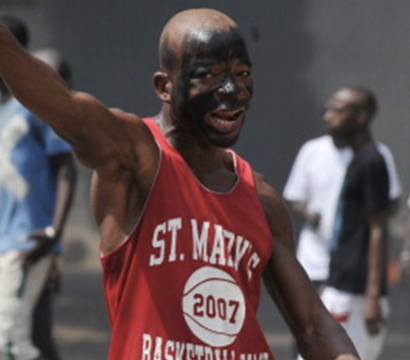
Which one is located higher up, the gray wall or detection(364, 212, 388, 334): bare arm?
the gray wall

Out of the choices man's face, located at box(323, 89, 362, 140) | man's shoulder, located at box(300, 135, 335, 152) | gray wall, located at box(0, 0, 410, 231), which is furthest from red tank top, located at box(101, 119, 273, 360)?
gray wall, located at box(0, 0, 410, 231)

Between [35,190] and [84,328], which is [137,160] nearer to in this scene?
[35,190]

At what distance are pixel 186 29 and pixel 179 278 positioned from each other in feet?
2.20

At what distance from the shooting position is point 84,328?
8.97m

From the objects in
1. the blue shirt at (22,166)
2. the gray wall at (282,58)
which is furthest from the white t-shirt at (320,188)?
the blue shirt at (22,166)

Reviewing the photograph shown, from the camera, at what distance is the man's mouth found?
13.1 feet

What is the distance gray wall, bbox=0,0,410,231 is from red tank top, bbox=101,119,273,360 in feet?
15.3

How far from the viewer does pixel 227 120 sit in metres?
4.02

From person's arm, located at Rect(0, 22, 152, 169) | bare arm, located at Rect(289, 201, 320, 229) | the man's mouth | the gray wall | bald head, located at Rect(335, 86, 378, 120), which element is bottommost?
person's arm, located at Rect(0, 22, 152, 169)

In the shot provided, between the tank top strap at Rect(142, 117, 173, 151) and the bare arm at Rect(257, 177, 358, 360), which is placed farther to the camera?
the bare arm at Rect(257, 177, 358, 360)

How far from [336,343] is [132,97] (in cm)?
477

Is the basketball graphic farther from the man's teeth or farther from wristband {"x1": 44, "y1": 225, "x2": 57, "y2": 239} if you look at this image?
wristband {"x1": 44, "y1": 225, "x2": 57, "y2": 239}

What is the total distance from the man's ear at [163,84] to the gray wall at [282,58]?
446 cm

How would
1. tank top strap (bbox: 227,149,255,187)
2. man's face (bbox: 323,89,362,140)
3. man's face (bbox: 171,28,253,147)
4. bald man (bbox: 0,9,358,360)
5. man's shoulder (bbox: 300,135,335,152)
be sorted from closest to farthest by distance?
bald man (bbox: 0,9,358,360) → man's face (bbox: 171,28,253,147) → tank top strap (bbox: 227,149,255,187) → man's face (bbox: 323,89,362,140) → man's shoulder (bbox: 300,135,335,152)
